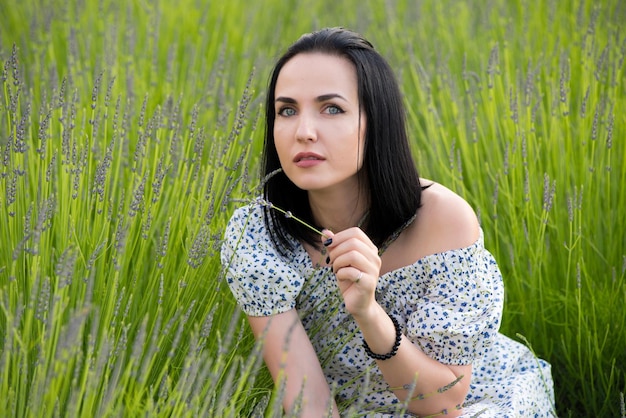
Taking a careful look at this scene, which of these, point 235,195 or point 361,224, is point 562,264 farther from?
point 235,195

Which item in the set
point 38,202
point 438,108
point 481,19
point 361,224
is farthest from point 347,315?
point 481,19

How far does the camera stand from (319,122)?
2.02 metres

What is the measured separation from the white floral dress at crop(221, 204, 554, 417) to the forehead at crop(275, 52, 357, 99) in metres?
0.37

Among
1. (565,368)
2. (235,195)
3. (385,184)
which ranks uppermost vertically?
(385,184)

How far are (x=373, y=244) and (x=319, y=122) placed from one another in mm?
324

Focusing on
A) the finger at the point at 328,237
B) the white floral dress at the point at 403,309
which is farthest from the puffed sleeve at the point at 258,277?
the finger at the point at 328,237

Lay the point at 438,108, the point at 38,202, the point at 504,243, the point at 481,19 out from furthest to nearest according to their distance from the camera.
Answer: the point at 481,19 < the point at 438,108 < the point at 504,243 < the point at 38,202

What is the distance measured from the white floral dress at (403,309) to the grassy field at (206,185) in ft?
0.33

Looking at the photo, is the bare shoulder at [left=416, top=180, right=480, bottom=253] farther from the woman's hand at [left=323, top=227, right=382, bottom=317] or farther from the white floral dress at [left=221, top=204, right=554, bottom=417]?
the woman's hand at [left=323, top=227, right=382, bottom=317]

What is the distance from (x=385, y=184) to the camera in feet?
6.96

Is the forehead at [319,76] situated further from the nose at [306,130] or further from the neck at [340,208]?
the neck at [340,208]

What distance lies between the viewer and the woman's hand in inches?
69.6

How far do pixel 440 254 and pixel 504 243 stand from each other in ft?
2.87

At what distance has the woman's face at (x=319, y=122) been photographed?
2.01m
